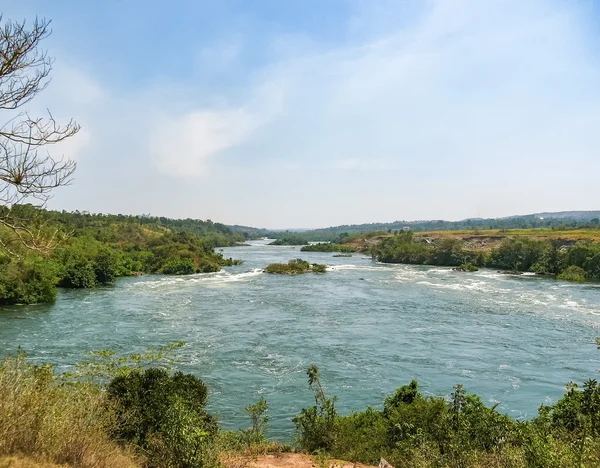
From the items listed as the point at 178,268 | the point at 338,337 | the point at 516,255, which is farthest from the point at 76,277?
the point at 516,255

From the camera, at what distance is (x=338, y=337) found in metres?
25.8

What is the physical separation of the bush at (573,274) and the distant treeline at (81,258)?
45.6 meters

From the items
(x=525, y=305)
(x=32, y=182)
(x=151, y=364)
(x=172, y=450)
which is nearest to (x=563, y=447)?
(x=172, y=450)

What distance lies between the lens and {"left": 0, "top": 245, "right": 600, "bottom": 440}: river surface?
59.0 feet

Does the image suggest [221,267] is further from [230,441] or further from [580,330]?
[230,441]

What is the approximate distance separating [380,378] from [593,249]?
46912 mm

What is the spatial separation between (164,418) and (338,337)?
1688 cm

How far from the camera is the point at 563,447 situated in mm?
7531

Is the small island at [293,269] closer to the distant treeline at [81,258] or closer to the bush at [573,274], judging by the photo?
the distant treeline at [81,258]

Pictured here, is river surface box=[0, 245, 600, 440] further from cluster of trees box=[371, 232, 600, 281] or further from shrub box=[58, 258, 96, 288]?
cluster of trees box=[371, 232, 600, 281]

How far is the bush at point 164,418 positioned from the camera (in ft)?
26.2

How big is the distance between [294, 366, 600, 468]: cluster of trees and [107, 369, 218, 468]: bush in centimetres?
362

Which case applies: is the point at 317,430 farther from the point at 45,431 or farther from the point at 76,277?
the point at 76,277

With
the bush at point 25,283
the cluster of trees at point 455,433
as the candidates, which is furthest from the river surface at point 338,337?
the cluster of trees at point 455,433
